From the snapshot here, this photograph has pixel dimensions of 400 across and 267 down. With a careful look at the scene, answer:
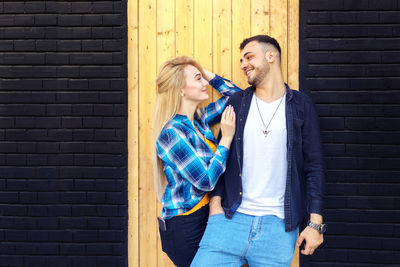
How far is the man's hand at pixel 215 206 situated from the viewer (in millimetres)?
2857

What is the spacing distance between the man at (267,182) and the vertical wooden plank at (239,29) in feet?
1.71

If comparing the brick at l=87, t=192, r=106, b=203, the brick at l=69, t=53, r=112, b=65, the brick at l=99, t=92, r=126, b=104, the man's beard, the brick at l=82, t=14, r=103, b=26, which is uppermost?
the brick at l=82, t=14, r=103, b=26

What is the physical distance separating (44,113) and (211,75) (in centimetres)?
166

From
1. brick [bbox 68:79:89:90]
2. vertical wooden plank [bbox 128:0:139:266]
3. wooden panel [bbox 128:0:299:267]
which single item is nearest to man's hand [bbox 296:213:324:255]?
wooden panel [bbox 128:0:299:267]

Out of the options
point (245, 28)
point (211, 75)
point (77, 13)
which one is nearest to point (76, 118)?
point (77, 13)

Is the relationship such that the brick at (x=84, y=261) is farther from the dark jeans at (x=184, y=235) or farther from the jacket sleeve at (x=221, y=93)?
the jacket sleeve at (x=221, y=93)

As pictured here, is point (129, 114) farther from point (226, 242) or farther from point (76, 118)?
point (226, 242)

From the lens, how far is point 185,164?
2768mm

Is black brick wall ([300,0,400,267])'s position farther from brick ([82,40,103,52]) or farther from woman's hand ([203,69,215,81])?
brick ([82,40,103,52])

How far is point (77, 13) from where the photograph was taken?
11.7 ft

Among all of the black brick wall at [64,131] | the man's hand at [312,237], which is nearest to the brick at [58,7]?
the black brick wall at [64,131]

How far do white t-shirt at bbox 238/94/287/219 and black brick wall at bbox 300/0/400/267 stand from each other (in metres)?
0.84

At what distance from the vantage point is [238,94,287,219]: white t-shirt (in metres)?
2.73

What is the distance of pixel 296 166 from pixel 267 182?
267 millimetres
